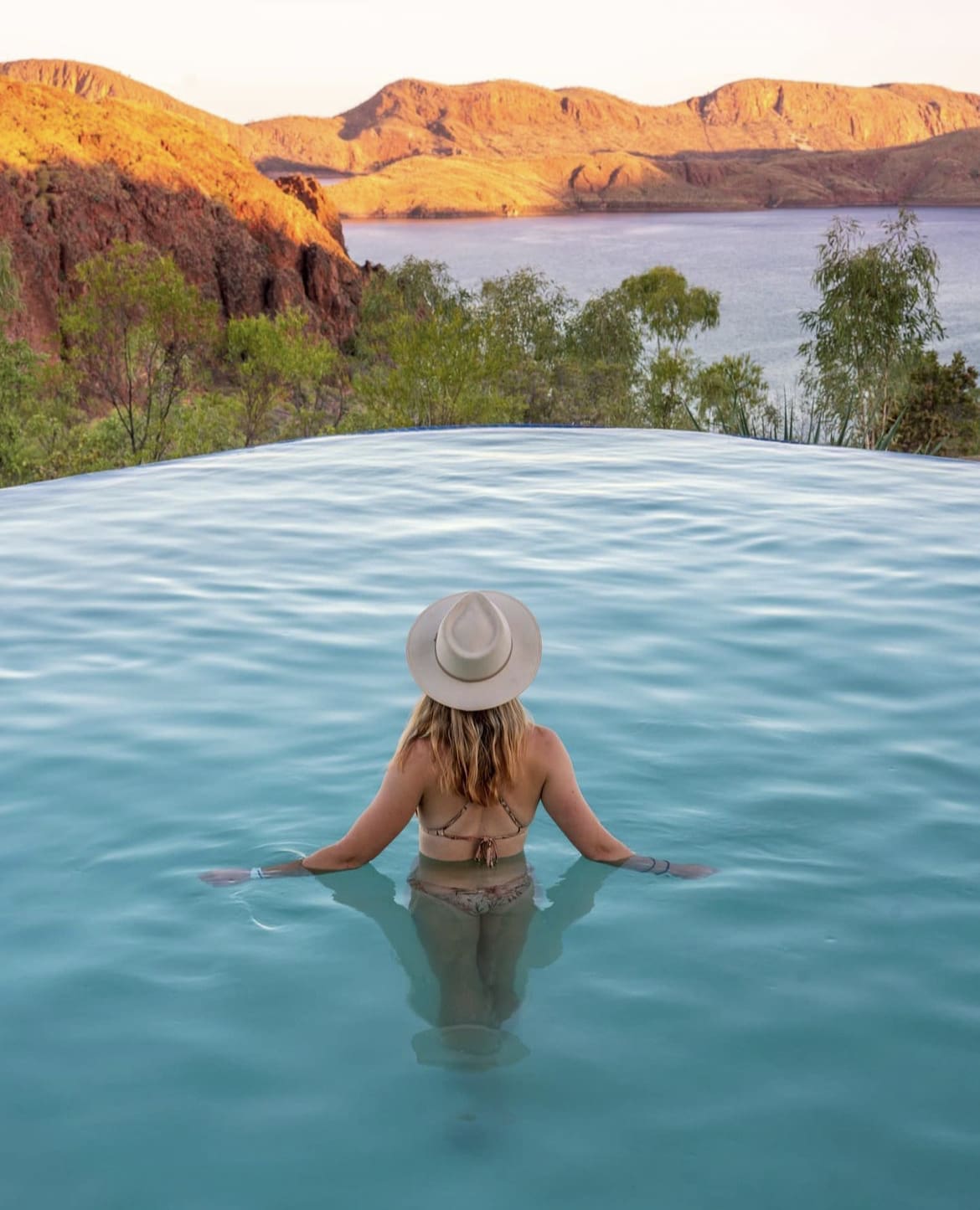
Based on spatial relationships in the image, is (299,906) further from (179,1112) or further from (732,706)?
(732,706)

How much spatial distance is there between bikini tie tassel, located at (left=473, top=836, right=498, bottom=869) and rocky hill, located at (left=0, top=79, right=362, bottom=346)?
67.4m

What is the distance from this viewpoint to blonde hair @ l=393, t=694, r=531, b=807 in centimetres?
359

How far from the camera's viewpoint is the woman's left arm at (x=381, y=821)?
369 cm

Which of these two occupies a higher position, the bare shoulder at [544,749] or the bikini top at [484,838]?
the bare shoulder at [544,749]

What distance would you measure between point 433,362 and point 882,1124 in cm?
3390

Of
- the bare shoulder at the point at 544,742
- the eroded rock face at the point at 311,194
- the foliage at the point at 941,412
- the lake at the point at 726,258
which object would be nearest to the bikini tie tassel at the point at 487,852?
the bare shoulder at the point at 544,742

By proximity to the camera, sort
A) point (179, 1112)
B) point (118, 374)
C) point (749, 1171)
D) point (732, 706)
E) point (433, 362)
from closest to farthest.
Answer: point (749, 1171)
point (179, 1112)
point (732, 706)
point (433, 362)
point (118, 374)

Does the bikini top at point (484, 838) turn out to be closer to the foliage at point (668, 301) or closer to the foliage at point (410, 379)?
the foliage at point (410, 379)

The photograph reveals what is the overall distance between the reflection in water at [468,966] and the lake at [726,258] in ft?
247

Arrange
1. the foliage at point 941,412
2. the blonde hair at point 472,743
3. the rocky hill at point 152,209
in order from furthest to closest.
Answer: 1. the rocky hill at point 152,209
2. the foliage at point 941,412
3. the blonde hair at point 472,743

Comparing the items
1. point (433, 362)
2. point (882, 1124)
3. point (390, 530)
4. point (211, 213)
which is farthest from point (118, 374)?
point (211, 213)

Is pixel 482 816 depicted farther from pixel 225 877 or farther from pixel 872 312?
pixel 872 312

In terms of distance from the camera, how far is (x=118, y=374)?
38.7 meters

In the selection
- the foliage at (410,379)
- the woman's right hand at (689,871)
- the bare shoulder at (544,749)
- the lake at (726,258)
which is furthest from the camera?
the lake at (726,258)
